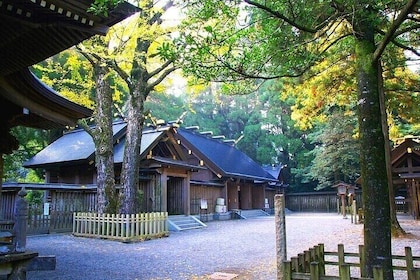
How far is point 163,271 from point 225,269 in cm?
133

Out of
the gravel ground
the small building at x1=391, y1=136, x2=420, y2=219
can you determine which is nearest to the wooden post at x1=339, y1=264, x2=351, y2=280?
the gravel ground

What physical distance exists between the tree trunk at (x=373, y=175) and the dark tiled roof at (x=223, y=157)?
67.3ft

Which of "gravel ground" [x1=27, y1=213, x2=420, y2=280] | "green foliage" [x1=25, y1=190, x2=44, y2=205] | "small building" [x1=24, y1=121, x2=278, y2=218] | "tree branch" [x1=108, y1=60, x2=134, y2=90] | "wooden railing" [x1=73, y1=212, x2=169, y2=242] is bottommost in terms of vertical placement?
"gravel ground" [x1=27, y1=213, x2=420, y2=280]

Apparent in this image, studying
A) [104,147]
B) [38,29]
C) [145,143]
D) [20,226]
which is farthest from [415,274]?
[145,143]

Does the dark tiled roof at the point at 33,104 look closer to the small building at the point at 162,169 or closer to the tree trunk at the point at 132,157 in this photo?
the tree trunk at the point at 132,157

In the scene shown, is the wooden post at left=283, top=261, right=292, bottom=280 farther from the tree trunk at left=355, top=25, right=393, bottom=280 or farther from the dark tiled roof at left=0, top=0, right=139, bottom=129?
the dark tiled roof at left=0, top=0, right=139, bottom=129

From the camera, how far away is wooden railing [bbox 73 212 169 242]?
12773 millimetres

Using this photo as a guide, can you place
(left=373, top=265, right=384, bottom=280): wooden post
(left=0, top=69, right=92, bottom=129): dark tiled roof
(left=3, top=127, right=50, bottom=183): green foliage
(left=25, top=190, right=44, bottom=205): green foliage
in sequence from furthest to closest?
(left=3, top=127, right=50, bottom=183): green foliage < (left=25, top=190, right=44, bottom=205): green foliage < (left=0, top=69, right=92, bottom=129): dark tiled roof < (left=373, top=265, right=384, bottom=280): wooden post

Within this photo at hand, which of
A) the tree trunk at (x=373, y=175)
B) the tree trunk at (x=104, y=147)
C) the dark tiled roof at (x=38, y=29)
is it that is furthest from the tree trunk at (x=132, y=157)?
the tree trunk at (x=373, y=175)

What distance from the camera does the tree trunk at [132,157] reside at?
13.9 metres

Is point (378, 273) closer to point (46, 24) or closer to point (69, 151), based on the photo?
point (46, 24)

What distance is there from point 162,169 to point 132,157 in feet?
13.0

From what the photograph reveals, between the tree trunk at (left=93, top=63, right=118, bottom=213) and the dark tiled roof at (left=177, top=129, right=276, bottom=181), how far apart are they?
1013 cm

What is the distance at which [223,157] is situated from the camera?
29.9m
